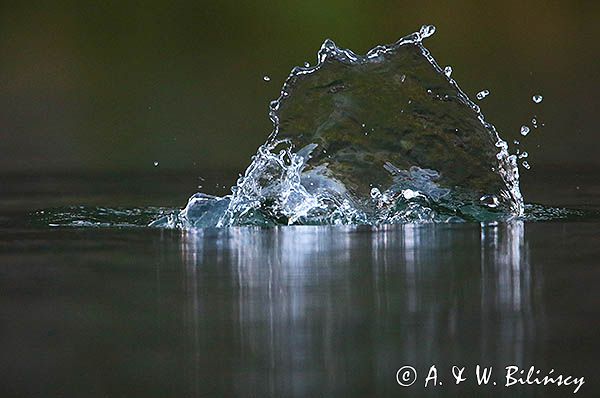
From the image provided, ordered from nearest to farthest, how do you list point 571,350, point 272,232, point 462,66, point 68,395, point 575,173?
point 68,395 → point 571,350 → point 272,232 → point 575,173 → point 462,66

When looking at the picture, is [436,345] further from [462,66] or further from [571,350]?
[462,66]

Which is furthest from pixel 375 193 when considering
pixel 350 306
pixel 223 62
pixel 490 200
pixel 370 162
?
pixel 223 62

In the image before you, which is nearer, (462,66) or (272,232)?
(272,232)

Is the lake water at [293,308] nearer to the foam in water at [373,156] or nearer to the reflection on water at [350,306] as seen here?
the reflection on water at [350,306]

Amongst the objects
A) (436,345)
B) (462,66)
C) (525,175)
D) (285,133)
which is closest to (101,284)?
(436,345)

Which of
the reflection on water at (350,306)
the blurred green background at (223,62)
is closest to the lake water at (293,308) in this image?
the reflection on water at (350,306)
